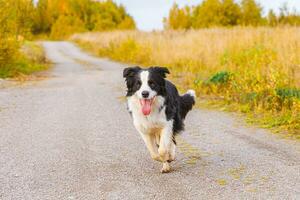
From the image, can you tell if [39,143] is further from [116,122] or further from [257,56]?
[257,56]

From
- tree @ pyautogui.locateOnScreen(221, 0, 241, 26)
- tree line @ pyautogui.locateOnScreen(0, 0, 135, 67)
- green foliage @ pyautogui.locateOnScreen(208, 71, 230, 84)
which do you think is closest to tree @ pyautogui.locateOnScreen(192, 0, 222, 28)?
tree @ pyautogui.locateOnScreen(221, 0, 241, 26)

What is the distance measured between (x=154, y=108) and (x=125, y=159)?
1.05 metres

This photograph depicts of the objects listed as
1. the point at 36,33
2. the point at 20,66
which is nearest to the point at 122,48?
the point at 20,66

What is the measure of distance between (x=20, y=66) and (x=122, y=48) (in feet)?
27.7

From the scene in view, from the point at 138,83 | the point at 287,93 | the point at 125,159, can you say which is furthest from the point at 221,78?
the point at 138,83

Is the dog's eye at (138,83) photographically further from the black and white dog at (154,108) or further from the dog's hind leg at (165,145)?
the dog's hind leg at (165,145)

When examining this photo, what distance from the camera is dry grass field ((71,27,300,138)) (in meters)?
10.3

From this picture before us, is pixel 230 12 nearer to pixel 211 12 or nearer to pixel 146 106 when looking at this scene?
pixel 211 12

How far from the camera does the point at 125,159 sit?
7.13 meters

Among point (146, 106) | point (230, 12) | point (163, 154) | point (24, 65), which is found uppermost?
point (230, 12)

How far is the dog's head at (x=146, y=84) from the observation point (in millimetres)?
6145

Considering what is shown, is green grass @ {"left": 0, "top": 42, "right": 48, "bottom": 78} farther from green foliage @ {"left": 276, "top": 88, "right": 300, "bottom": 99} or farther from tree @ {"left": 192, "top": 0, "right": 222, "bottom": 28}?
tree @ {"left": 192, "top": 0, "right": 222, "bottom": 28}

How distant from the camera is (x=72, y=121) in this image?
10.1m

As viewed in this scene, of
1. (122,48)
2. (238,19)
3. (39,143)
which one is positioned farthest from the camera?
(238,19)
